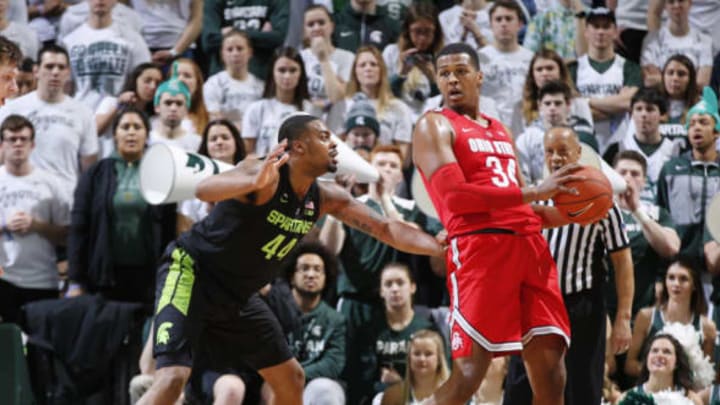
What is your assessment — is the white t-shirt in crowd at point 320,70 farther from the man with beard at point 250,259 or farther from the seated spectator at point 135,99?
the man with beard at point 250,259

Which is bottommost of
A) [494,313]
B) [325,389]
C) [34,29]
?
[325,389]

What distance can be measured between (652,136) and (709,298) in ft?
5.23

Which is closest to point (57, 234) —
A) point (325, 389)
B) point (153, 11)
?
point (325, 389)

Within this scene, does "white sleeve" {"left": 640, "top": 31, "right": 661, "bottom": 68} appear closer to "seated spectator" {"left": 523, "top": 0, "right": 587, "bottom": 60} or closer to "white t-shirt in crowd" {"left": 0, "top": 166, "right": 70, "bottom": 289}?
"seated spectator" {"left": 523, "top": 0, "right": 587, "bottom": 60}

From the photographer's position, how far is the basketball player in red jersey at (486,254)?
19.0ft

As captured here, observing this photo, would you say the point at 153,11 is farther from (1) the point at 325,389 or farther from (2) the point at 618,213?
(2) the point at 618,213

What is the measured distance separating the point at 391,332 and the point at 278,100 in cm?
265

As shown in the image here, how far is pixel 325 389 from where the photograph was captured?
27.0ft

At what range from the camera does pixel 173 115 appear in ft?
32.4

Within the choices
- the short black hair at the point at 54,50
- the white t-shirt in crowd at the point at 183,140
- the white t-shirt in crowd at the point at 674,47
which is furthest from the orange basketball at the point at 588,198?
the white t-shirt in crowd at the point at 674,47

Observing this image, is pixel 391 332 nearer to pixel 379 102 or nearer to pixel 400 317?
pixel 400 317

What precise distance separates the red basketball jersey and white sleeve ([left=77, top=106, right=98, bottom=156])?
15.4 feet

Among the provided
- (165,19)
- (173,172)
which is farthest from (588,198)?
(165,19)

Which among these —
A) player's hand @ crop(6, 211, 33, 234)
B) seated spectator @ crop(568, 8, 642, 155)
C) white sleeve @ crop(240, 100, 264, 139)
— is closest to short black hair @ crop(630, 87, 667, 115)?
seated spectator @ crop(568, 8, 642, 155)
